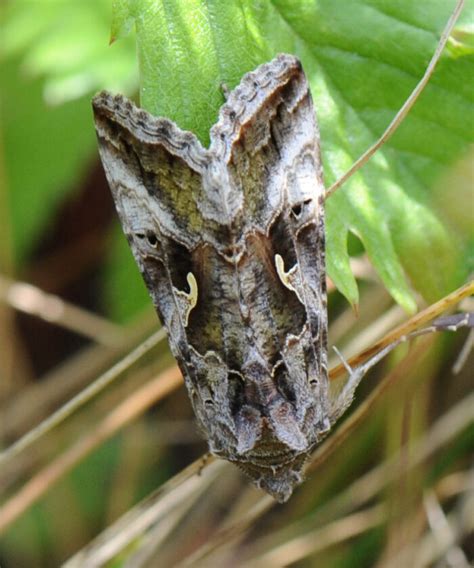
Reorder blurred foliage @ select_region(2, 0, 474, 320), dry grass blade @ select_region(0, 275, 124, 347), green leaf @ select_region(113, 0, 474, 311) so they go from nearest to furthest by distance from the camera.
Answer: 1. blurred foliage @ select_region(2, 0, 474, 320)
2. green leaf @ select_region(113, 0, 474, 311)
3. dry grass blade @ select_region(0, 275, 124, 347)

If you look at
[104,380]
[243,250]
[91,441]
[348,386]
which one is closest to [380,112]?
[243,250]

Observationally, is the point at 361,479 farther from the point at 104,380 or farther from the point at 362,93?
the point at 362,93

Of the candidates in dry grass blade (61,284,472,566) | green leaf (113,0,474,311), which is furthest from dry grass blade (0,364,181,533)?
green leaf (113,0,474,311)

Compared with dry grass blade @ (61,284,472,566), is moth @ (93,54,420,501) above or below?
above

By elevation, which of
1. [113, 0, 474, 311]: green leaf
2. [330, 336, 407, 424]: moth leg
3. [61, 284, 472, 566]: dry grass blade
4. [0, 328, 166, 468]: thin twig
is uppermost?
[113, 0, 474, 311]: green leaf

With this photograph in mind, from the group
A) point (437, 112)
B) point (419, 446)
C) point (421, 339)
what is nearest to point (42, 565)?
point (419, 446)

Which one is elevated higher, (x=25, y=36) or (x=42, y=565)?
(x=25, y=36)

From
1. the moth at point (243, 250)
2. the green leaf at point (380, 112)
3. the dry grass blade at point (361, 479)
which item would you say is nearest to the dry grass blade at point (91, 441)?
the dry grass blade at point (361, 479)

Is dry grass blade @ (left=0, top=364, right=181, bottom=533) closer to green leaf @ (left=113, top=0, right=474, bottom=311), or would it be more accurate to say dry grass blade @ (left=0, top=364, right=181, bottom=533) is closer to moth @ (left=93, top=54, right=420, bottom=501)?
moth @ (left=93, top=54, right=420, bottom=501)

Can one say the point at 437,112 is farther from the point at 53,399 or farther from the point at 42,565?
the point at 42,565
